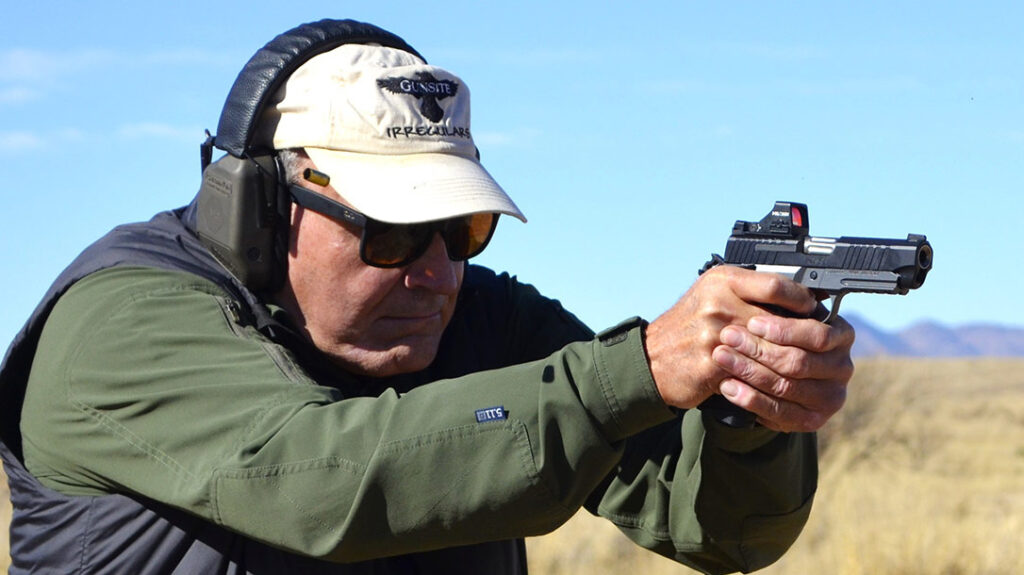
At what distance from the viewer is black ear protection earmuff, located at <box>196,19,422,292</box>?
10.3 ft

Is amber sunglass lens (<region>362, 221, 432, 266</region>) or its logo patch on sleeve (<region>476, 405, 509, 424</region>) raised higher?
amber sunglass lens (<region>362, 221, 432, 266</region>)

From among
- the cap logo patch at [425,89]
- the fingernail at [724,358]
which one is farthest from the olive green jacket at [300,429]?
the cap logo patch at [425,89]

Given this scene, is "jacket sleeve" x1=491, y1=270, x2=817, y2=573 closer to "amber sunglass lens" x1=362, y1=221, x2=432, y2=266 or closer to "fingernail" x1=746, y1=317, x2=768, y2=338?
"fingernail" x1=746, y1=317, x2=768, y2=338

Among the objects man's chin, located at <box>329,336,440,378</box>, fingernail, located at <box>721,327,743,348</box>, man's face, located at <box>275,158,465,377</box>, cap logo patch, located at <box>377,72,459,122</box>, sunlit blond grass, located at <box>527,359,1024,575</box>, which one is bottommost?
sunlit blond grass, located at <box>527,359,1024,575</box>

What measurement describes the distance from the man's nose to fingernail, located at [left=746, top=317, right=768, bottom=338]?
0.98 metres

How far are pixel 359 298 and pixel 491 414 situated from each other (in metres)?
0.91

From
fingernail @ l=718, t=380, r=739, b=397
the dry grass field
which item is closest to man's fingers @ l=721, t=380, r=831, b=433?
fingernail @ l=718, t=380, r=739, b=397

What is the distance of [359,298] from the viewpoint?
3.20m

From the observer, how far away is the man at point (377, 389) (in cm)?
236

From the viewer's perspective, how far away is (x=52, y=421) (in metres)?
2.77

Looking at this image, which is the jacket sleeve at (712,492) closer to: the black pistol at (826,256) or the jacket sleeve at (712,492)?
the jacket sleeve at (712,492)

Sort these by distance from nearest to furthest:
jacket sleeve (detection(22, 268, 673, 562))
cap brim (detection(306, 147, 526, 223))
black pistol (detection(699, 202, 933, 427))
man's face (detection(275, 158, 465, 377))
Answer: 1. jacket sleeve (detection(22, 268, 673, 562))
2. black pistol (detection(699, 202, 933, 427))
3. cap brim (detection(306, 147, 526, 223))
4. man's face (detection(275, 158, 465, 377))

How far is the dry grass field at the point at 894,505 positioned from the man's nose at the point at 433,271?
375 centimetres

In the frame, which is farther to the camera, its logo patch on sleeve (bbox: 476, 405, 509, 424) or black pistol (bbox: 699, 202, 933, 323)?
black pistol (bbox: 699, 202, 933, 323)
